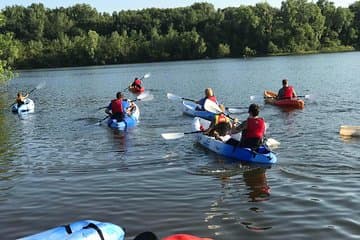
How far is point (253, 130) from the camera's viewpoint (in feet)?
37.7

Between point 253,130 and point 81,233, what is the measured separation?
247 inches

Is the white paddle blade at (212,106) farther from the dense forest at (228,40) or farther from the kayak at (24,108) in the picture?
the dense forest at (228,40)

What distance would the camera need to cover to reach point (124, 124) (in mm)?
17938

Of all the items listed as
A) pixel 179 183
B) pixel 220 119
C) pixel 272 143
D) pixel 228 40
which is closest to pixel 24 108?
pixel 220 119

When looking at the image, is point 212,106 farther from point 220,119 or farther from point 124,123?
point 124,123

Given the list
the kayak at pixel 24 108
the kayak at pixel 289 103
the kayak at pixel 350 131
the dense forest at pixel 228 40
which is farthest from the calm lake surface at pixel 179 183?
the dense forest at pixel 228 40

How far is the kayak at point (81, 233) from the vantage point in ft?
19.8

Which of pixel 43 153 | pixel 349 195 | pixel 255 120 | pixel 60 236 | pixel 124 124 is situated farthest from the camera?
pixel 124 124

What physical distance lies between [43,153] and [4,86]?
126 ft

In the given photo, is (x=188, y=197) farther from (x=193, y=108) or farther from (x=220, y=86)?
(x=220, y=86)

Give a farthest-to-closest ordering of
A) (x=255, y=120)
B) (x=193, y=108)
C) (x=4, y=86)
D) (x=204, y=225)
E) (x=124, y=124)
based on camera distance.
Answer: (x=4, y=86)
(x=193, y=108)
(x=124, y=124)
(x=255, y=120)
(x=204, y=225)

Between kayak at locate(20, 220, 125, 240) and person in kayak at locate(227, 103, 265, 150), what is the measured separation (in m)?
5.73

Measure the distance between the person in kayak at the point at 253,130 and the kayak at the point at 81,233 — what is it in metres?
5.73

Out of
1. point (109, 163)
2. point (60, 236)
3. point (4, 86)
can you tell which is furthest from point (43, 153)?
point (4, 86)
